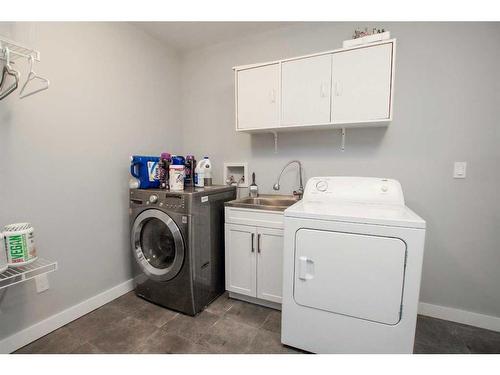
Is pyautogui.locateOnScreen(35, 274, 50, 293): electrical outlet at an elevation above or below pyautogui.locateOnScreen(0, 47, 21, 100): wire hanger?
below

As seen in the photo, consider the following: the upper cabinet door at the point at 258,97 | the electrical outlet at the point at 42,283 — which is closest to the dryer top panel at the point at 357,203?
the upper cabinet door at the point at 258,97

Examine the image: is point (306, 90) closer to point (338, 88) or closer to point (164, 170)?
point (338, 88)

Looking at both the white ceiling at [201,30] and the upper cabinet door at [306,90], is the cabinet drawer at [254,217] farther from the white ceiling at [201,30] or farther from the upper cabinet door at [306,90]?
the white ceiling at [201,30]

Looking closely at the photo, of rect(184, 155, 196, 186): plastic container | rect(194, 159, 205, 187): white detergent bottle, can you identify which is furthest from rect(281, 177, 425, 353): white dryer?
rect(184, 155, 196, 186): plastic container

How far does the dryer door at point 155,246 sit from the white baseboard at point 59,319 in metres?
0.38

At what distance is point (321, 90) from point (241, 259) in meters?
1.52

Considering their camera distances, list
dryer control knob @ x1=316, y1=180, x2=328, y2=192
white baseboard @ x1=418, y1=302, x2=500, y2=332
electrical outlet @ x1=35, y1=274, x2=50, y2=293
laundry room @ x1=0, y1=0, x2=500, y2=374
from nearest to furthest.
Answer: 1. laundry room @ x1=0, y1=0, x2=500, y2=374
2. electrical outlet @ x1=35, y1=274, x2=50, y2=293
3. white baseboard @ x1=418, y1=302, x2=500, y2=332
4. dryer control knob @ x1=316, y1=180, x2=328, y2=192

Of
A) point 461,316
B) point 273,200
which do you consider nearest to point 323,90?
point 273,200

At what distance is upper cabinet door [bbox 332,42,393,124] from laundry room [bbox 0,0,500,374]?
0.4 inches

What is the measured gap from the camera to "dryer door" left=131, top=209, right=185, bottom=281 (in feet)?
6.15

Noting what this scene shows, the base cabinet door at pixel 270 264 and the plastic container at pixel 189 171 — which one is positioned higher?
the plastic container at pixel 189 171

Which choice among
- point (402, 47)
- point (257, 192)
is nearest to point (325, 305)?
point (257, 192)

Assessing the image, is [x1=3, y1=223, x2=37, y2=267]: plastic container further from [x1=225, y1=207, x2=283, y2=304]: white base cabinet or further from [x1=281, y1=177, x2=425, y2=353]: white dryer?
[x1=281, y1=177, x2=425, y2=353]: white dryer

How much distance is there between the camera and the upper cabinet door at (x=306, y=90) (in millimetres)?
1823
